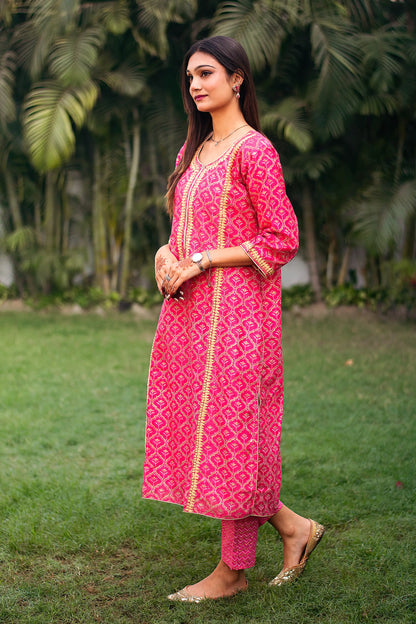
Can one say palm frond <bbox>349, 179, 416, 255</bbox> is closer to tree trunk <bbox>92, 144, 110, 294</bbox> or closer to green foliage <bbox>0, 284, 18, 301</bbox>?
tree trunk <bbox>92, 144, 110, 294</bbox>

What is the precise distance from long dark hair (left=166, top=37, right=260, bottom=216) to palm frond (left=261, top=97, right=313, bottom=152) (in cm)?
503

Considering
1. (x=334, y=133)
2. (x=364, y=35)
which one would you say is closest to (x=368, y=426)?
(x=334, y=133)

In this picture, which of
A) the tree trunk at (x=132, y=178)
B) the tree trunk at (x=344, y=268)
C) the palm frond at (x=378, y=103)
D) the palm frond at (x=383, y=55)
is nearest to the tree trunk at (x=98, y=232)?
the tree trunk at (x=132, y=178)

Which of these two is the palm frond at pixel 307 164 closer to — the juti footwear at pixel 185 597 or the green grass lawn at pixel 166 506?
the green grass lawn at pixel 166 506

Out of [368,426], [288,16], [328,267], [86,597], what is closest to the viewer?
[86,597]

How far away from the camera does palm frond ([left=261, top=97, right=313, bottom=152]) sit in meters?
7.43

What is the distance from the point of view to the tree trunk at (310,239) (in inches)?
335

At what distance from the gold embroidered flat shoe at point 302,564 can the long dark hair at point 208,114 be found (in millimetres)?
1321

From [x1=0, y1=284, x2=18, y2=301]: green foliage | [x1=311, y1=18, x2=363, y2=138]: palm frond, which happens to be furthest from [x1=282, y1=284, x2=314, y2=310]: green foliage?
[x1=0, y1=284, x2=18, y2=301]: green foliage

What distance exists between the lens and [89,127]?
28.5ft

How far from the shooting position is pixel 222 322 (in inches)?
93.7

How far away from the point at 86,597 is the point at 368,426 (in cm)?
241

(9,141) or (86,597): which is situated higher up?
(9,141)

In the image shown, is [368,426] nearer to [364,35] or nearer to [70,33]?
[364,35]
